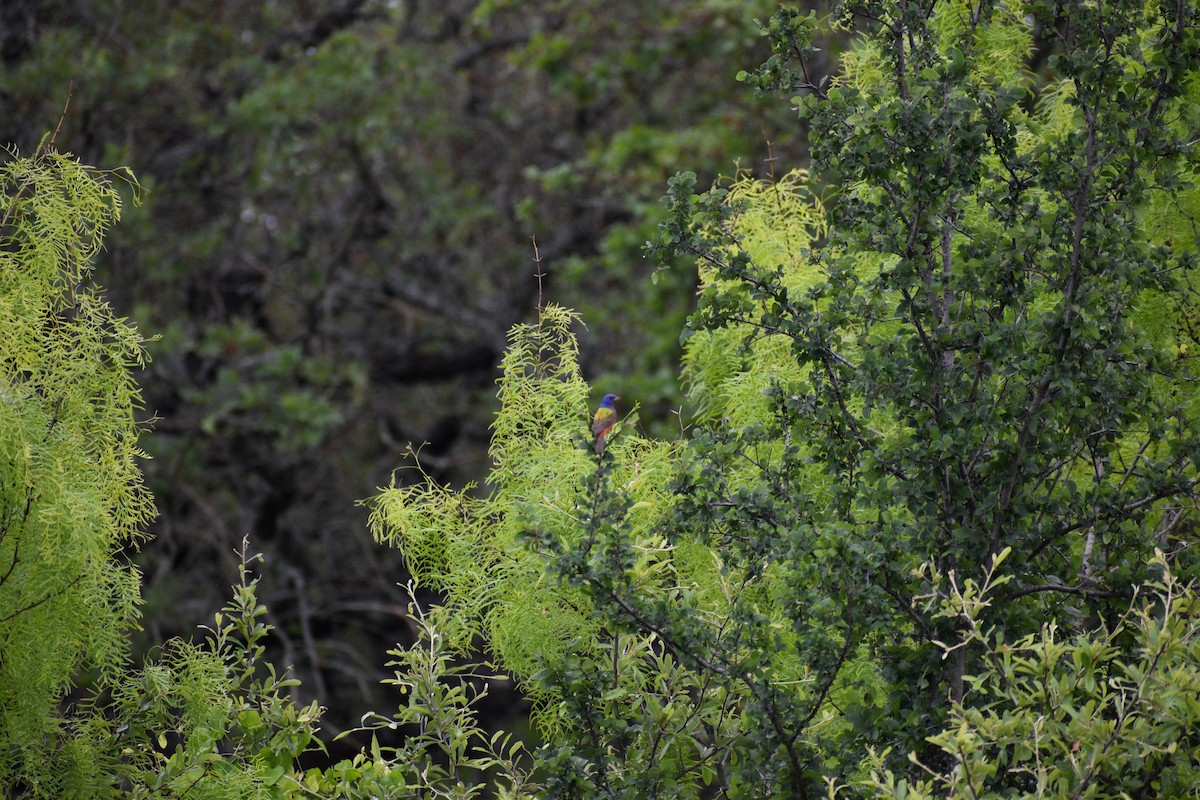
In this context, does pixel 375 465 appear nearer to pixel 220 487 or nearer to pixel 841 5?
pixel 220 487

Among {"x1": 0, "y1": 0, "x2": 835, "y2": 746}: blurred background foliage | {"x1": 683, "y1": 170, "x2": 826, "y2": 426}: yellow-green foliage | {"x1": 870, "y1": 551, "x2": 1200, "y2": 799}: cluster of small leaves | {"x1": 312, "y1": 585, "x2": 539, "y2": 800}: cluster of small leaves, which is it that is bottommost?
{"x1": 0, "y1": 0, "x2": 835, "y2": 746}: blurred background foliage

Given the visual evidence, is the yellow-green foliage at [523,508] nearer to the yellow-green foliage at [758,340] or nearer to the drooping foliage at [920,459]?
the drooping foliage at [920,459]

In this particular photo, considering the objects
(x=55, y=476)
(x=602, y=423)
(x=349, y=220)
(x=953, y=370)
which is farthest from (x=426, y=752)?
(x=349, y=220)

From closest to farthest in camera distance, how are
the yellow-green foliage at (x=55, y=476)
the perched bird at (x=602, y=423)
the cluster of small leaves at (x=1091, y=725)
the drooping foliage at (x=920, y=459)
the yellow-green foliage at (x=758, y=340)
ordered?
1. the cluster of small leaves at (x=1091, y=725)
2. the drooping foliage at (x=920, y=459)
3. the yellow-green foliage at (x=55, y=476)
4. the perched bird at (x=602, y=423)
5. the yellow-green foliage at (x=758, y=340)

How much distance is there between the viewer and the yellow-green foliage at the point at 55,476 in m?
3.57

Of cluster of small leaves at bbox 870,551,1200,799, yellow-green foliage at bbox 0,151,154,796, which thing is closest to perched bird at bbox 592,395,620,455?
cluster of small leaves at bbox 870,551,1200,799

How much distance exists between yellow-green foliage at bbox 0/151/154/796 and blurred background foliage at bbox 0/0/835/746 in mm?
4292

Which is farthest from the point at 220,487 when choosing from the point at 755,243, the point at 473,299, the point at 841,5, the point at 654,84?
the point at 841,5

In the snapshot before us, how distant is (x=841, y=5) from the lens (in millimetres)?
3500

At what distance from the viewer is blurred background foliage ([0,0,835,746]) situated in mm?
8719

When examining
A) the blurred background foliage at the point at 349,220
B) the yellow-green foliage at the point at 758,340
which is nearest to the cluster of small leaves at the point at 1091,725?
the yellow-green foliage at the point at 758,340

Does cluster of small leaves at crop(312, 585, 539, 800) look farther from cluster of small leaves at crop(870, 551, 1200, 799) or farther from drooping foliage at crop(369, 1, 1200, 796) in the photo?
cluster of small leaves at crop(870, 551, 1200, 799)

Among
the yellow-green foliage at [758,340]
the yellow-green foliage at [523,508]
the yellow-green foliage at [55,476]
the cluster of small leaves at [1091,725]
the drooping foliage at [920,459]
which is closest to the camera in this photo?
the cluster of small leaves at [1091,725]

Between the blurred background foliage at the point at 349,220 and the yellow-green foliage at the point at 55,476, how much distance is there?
4.29m
